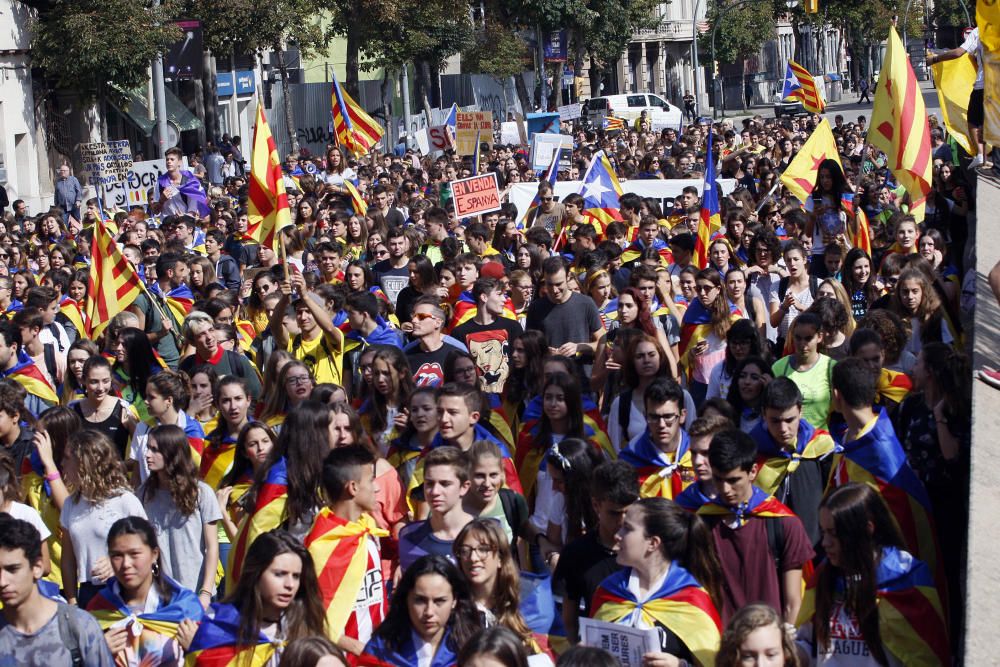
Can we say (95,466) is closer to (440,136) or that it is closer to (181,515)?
(181,515)

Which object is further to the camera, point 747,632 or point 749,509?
point 749,509

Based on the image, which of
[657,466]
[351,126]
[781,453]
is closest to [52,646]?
[657,466]

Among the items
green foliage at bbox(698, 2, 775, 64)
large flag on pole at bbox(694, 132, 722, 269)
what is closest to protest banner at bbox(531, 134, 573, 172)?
large flag on pole at bbox(694, 132, 722, 269)

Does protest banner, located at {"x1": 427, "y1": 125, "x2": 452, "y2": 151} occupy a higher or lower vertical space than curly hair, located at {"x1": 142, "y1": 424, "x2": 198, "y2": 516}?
higher

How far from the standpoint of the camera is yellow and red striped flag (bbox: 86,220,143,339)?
11.0 m

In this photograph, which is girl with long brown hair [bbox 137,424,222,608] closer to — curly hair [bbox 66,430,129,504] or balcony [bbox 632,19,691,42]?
curly hair [bbox 66,430,129,504]

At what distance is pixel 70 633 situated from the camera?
5.14m

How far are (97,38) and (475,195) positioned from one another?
667 inches

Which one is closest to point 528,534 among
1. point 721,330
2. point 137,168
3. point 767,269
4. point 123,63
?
point 721,330

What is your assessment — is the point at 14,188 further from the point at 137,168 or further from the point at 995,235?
the point at 995,235

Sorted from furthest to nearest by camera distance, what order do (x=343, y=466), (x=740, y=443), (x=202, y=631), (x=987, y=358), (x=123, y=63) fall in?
(x=123, y=63) → (x=987, y=358) → (x=343, y=466) → (x=740, y=443) → (x=202, y=631)

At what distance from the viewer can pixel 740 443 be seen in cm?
567

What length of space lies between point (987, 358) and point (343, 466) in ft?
10.5

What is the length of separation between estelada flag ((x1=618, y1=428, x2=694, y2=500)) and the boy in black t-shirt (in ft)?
3.10
